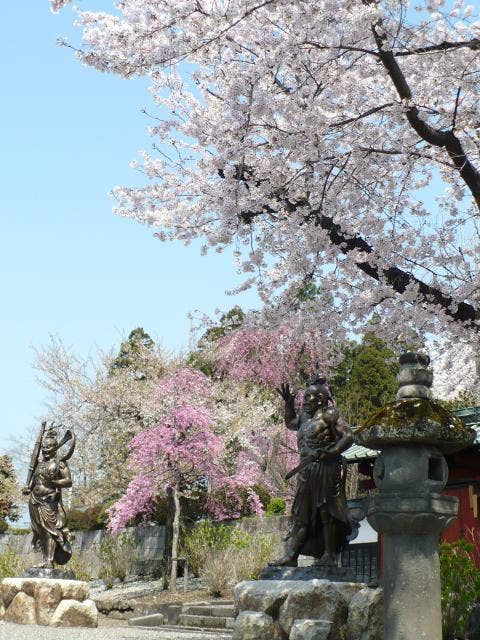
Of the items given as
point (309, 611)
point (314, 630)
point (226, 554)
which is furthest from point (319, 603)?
point (226, 554)

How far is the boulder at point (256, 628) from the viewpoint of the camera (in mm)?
7441

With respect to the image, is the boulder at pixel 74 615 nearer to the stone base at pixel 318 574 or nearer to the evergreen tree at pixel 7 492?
the stone base at pixel 318 574

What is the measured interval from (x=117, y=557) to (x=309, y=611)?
1543cm

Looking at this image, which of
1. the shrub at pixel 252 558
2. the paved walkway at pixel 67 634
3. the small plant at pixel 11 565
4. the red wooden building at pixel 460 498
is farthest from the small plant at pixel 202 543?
the paved walkway at pixel 67 634

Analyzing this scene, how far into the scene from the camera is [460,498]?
13.6 m

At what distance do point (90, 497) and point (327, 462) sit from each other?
19226 millimetres

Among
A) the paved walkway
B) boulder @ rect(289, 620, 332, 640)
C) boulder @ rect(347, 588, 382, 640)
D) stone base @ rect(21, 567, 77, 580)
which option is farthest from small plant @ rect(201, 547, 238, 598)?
boulder @ rect(347, 588, 382, 640)

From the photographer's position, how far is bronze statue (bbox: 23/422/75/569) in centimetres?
1336

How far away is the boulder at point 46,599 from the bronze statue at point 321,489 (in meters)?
5.54

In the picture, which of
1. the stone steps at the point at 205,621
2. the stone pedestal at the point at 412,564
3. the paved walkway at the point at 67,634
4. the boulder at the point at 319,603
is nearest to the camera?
the stone pedestal at the point at 412,564

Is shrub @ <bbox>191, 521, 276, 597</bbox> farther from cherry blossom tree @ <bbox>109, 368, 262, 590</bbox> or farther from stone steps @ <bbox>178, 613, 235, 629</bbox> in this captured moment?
stone steps @ <bbox>178, 613, 235, 629</bbox>

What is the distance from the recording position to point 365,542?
15.0m

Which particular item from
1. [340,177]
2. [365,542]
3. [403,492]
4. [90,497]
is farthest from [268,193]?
[90,497]

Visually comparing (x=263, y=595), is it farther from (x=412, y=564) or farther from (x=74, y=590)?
(x=74, y=590)
